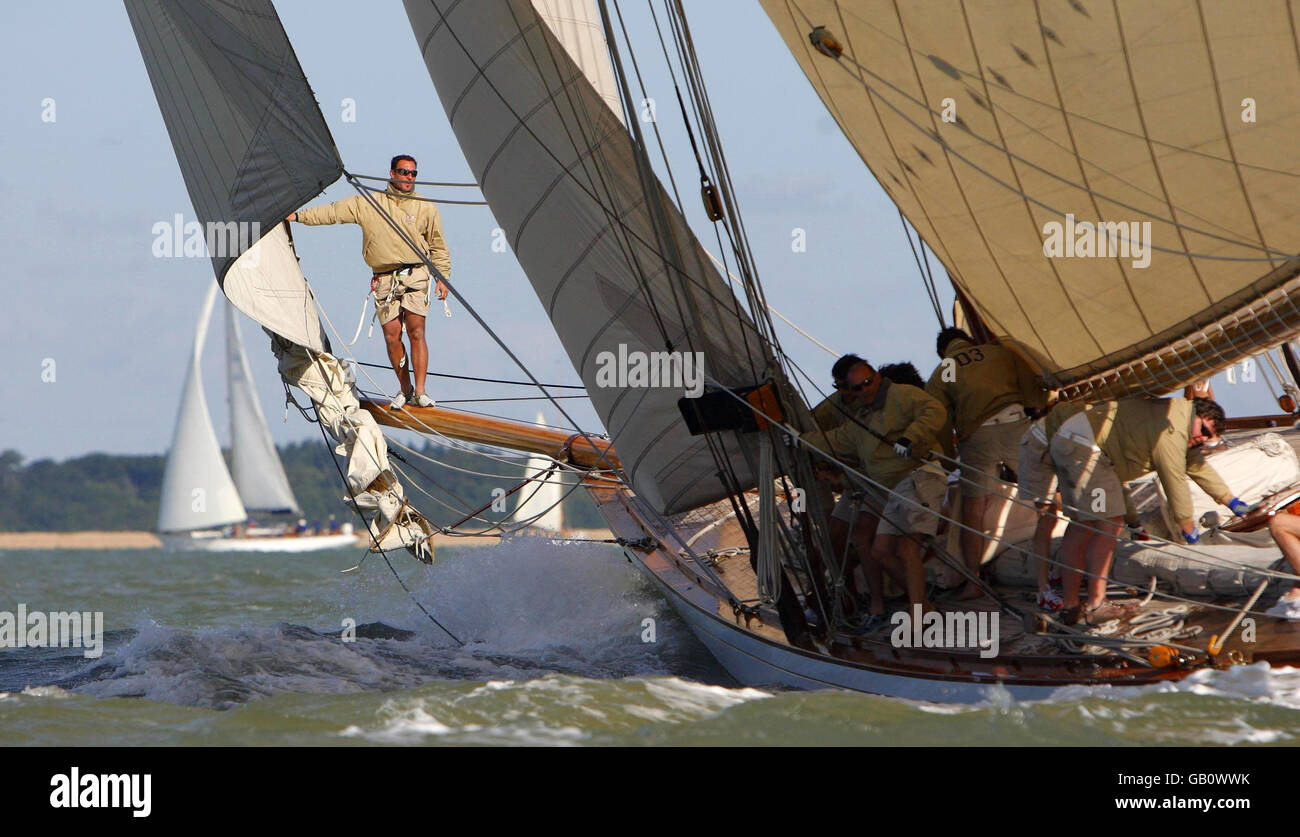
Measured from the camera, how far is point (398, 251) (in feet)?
29.1

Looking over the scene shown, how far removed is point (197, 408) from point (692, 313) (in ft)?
106

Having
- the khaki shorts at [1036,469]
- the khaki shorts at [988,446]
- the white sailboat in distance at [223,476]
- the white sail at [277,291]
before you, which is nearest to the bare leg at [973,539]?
the khaki shorts at [988,446]

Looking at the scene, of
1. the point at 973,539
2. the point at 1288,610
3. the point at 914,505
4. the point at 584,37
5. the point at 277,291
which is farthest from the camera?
the point at 277,291

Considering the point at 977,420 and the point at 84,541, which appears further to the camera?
the point at 84,541

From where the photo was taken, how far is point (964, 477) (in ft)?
20.6

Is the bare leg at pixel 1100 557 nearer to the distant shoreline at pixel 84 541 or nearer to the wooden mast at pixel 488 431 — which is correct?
the wooden mast at pixel 488 431

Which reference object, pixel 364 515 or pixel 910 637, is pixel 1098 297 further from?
pixel 364 515

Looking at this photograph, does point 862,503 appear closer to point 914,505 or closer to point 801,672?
point 914,505

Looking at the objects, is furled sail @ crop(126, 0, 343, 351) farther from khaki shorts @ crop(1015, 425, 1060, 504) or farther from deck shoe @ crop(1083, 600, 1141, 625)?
deck shoe @ crop(1083, 600, 1141, 625)

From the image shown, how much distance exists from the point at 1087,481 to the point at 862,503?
107 centimetres

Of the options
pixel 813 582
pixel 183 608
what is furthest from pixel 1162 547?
pixel 183 608

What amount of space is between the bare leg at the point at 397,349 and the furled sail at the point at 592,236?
2071mm

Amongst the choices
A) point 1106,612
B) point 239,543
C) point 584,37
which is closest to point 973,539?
point 1106,612

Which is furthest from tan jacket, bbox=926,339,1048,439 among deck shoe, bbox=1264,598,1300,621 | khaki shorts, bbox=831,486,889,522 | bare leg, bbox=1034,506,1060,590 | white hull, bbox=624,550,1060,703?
deck shoe, bbox=1264,598,1300,621
